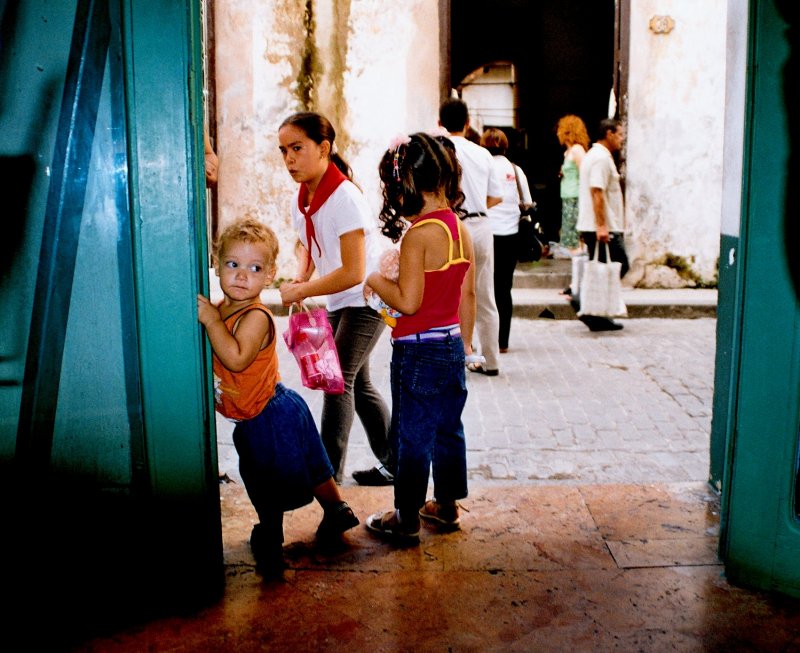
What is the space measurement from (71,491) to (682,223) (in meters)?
8.82

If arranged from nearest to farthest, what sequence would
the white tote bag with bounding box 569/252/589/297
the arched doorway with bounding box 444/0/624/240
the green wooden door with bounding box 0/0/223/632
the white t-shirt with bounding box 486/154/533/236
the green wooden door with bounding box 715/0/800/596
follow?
the green wooden door with bounding box 0/0/223/632 → the green wooden door with bounding box 715/0/800/596 → the white t-shirt with bounding box 486/154/533/236 → the white tote bag with bounding box 569/252/589/297 → the arched doorway with bounding box 444/0/624/240

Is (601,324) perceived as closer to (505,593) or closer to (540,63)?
(505,593)

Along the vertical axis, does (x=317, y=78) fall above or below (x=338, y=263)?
above

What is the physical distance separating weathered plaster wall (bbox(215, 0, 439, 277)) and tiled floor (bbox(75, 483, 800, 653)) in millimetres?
7046

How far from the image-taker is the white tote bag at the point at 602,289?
8.15 metres

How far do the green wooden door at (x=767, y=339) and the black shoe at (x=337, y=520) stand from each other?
139 cm

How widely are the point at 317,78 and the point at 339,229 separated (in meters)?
6.88

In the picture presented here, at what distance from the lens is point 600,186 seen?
8.17m

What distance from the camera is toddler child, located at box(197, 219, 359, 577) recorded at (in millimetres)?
2988

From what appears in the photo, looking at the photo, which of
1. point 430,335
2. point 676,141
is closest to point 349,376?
point 430,335

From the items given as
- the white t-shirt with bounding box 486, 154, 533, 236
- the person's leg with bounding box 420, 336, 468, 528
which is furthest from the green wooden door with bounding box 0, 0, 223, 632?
the white t-shirt with bounding box 486, 154, 533, 236

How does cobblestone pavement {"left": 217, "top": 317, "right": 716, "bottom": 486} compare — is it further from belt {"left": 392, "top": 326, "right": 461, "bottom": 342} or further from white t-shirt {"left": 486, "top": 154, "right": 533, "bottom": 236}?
belt {"left": 392, "top": 326, "right": 461, "bottom": 342}

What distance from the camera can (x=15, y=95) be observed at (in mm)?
2713

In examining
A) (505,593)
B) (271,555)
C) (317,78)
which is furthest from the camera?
(317,78)
